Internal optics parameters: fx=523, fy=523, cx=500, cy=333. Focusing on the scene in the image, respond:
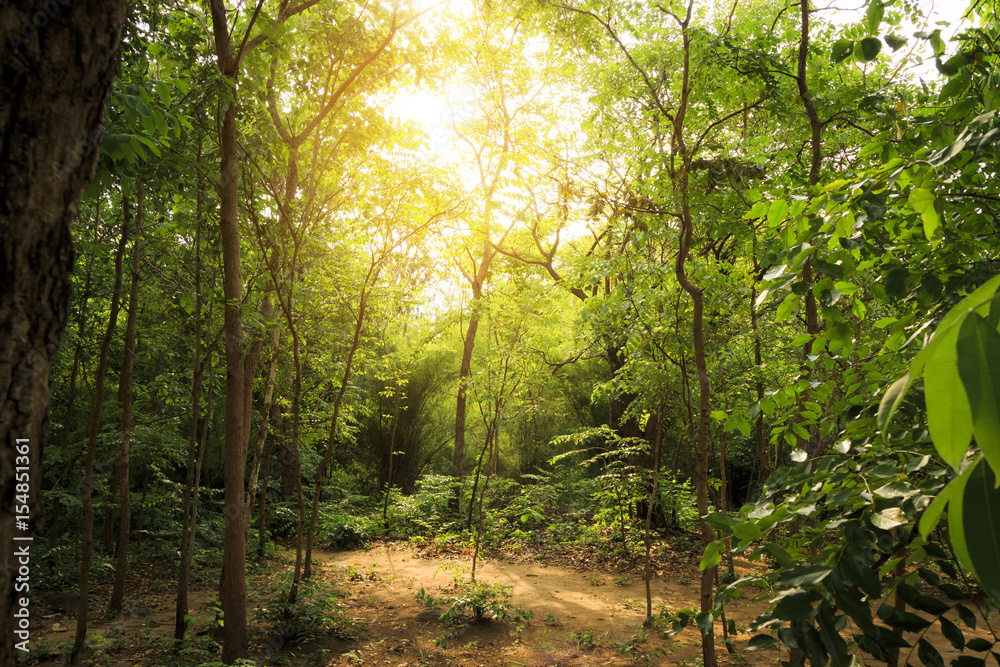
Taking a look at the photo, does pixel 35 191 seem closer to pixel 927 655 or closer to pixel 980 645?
pixel 927 655

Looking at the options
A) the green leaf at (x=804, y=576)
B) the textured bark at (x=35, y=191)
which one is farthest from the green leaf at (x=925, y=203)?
the textured bark at (x=35, y=191)

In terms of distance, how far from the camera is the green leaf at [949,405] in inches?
12.6

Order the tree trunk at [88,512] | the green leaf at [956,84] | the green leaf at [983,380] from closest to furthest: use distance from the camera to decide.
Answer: the green leaf at [983,380] < the green leaf at [956,84] < the tree trunk at [88,512]

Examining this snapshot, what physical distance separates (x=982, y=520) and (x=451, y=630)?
5.34 metres

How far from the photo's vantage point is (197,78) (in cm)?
320

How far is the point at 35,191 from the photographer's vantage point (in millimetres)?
847

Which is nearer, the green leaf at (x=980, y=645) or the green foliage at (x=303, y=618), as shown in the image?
the green leaf at (x=980, y=645)

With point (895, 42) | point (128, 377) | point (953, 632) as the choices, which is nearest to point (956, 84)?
point (895, 42)

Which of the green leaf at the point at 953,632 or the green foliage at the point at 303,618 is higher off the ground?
the green leaf at the point at 953,632

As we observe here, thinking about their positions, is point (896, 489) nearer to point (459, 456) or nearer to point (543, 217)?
point (543, 217)

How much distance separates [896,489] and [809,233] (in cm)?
49

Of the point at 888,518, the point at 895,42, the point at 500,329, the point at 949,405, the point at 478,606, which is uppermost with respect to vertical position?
the point at 500,329

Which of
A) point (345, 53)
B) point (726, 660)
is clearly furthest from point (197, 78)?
point (726, 660)

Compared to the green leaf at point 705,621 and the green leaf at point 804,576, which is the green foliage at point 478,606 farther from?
the green leaf at point 804,576
